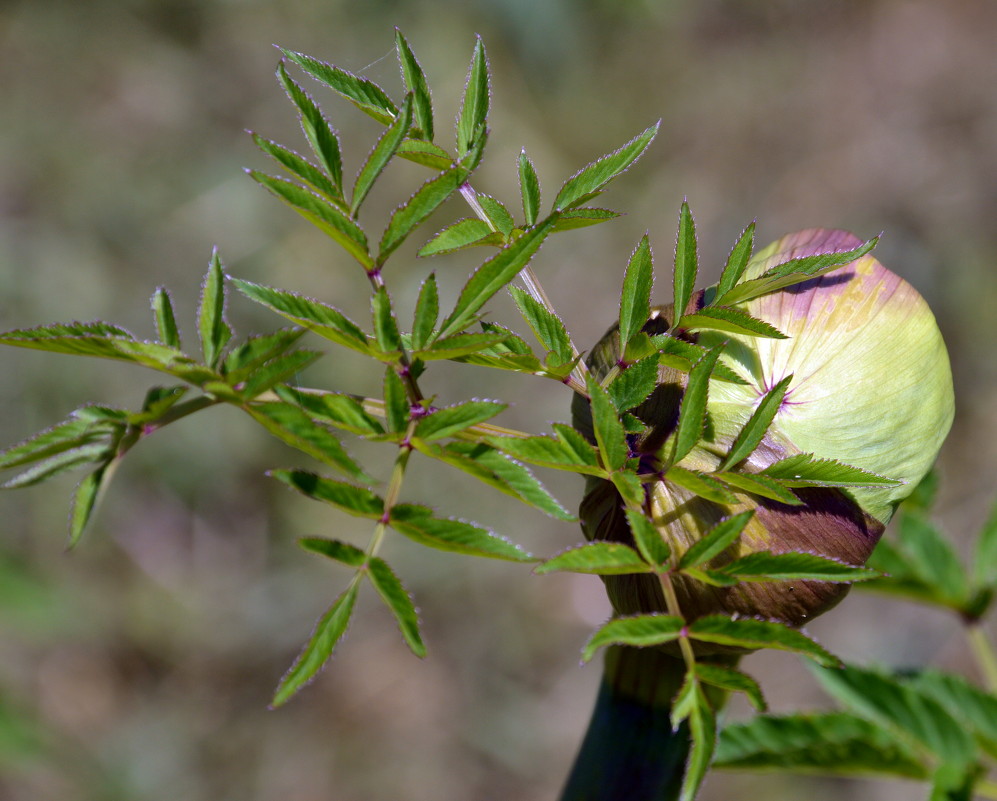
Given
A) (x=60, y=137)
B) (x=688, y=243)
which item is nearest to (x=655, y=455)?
A: (x=688, y=243)

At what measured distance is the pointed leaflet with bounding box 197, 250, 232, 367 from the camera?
26.3 inches

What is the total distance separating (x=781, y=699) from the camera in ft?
11.3

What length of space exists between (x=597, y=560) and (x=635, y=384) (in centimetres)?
13

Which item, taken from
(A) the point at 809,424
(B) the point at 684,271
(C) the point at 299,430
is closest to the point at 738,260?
(B) the point at 684,271

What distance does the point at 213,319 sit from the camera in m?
0.69

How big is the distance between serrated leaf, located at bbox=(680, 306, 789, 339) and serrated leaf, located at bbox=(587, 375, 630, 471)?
0.35 ft

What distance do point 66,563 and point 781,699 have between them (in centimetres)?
267

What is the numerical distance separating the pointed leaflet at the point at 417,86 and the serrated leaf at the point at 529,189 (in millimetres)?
83

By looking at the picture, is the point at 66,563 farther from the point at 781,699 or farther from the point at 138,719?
the point at 781,699

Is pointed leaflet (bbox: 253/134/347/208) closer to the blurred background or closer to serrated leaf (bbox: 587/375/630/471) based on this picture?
serrated leaf (bbox: 587/375/630/471)

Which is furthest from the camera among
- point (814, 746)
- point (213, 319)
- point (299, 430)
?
point (814, 746)

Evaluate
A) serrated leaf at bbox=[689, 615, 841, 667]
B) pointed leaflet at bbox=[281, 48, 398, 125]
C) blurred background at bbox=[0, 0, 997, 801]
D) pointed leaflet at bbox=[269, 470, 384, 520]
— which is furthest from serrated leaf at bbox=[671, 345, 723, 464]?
blurred background at bbox=[0, 0, 997, 801]

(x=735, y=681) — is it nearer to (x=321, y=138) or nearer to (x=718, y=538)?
(x=718, y=538)

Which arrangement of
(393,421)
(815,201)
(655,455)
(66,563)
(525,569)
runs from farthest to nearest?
1. (815,201)
2. (525,569)
3. (66,563)
4. (655,455)
5. (393,421)
